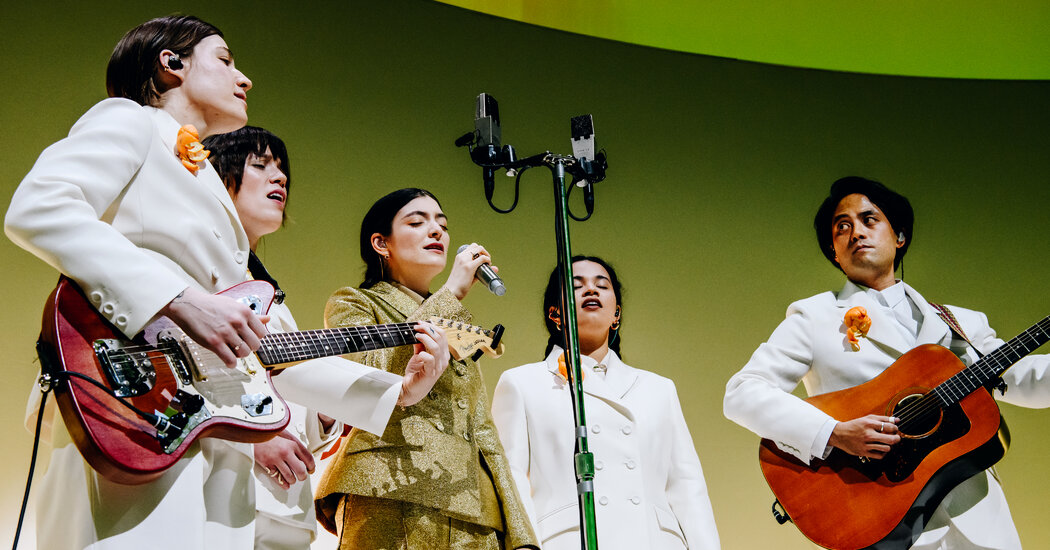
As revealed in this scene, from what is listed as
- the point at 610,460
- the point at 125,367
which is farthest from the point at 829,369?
the point at 125,367

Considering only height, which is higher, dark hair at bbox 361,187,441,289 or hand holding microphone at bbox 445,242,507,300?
dark hair at bbox 361,187,441,289

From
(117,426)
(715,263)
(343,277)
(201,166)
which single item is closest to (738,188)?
(715,263)

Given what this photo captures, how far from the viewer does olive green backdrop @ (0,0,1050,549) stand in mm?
3814

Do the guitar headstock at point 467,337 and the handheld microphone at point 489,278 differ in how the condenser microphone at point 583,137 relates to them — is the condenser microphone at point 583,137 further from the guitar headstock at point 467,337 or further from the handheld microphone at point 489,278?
the guitar headstock at point 467,337

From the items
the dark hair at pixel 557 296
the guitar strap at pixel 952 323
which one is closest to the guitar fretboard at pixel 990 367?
the guitar strap at pixel 952 323

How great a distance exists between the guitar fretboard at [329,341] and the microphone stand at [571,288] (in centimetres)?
39

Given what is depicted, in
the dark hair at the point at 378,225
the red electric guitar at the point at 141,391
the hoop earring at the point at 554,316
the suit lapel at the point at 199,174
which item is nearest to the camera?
the red electric guitar at the point at 141,391

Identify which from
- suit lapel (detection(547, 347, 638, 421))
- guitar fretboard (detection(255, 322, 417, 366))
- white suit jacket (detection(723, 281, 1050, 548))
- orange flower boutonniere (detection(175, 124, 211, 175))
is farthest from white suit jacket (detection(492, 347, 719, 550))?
orange flower boutonniere (detection(175, 124, 211, 175))

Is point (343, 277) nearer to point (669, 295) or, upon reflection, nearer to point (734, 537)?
point (669, 295)

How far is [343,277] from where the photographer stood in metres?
3.82

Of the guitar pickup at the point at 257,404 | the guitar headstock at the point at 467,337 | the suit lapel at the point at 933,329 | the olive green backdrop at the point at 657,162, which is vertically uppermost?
the olive green backdrop at the point at 657,162

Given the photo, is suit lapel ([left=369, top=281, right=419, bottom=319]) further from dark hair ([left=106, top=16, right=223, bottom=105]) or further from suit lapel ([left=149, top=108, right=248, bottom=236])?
dark hair ([left=106, top=16, right=223, bottom=105])

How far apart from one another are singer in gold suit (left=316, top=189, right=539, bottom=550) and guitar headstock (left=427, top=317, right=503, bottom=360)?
2.4 inches

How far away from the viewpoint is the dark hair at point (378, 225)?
280 cm
